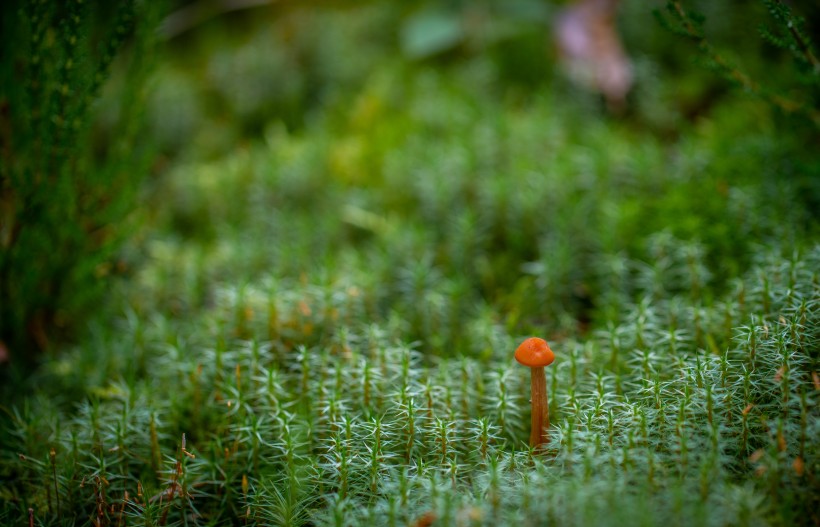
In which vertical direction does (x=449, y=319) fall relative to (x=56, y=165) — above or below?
below

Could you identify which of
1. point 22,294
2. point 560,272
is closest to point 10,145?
point 22,294

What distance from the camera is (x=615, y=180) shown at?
2.61 m

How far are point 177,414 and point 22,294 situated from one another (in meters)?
0.80

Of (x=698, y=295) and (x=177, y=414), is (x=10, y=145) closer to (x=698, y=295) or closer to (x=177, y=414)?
(x=177, y=414)

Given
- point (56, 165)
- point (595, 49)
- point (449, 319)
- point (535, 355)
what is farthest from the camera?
point (595, 49)

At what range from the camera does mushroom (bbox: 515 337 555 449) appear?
142cm

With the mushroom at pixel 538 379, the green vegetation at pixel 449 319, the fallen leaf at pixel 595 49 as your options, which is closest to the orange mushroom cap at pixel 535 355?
the mushroom at pixel 538 379

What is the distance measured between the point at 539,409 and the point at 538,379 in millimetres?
80

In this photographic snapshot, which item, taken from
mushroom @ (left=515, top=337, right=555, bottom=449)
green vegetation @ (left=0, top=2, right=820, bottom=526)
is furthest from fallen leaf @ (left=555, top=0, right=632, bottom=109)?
mushroom @ (left=515, top=337, right=555, bottom=449)

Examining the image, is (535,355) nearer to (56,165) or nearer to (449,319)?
(449,319)

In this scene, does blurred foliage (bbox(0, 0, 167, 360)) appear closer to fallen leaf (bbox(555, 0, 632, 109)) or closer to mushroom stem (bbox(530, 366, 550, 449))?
mushroom stem (bbox(530, 366, 550, 449))

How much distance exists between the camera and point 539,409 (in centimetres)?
148

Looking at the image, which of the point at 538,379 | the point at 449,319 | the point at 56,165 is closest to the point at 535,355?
the point at 538,379

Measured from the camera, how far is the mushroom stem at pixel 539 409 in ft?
4.81
